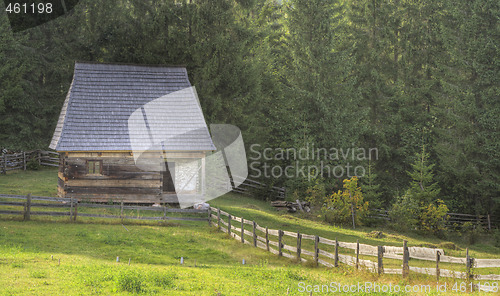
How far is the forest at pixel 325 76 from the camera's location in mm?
34500

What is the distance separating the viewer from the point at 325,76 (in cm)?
3862

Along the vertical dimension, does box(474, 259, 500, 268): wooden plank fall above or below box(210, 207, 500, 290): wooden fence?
above

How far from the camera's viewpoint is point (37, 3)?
40.8 m

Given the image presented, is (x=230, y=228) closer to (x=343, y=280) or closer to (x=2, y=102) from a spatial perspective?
(x=343, y=280)

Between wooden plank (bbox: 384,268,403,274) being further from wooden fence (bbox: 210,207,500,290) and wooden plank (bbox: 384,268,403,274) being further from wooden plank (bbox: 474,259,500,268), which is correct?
wooden plank (bbox: 474,259,500,268)

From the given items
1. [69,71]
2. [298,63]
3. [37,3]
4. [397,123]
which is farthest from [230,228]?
[37,3]

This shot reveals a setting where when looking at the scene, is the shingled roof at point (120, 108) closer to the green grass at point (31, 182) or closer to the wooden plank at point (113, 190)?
the wooden plank at point (113, 190)

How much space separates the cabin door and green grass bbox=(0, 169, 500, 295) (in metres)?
3.12

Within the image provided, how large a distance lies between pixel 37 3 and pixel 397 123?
33067mm

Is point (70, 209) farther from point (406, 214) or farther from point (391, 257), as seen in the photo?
point (406, 214)

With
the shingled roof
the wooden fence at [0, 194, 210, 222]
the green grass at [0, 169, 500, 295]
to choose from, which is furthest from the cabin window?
the green grass at [0, 169, 500, 295]

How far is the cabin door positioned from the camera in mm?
25578

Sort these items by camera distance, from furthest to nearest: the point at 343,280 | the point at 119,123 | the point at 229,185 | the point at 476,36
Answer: the point at 229,185, the point at 476,36, the point at 119,123, the point at 343,280

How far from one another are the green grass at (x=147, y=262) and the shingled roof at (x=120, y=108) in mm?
4778
